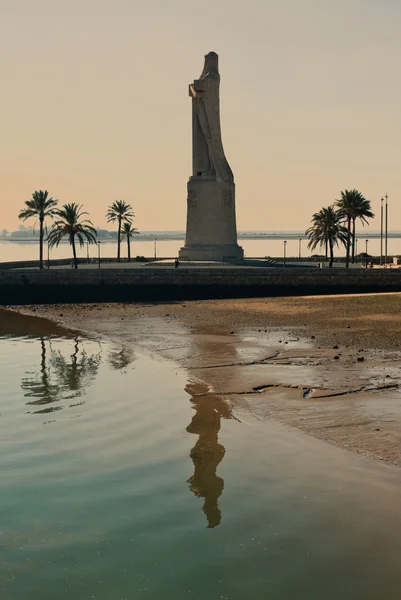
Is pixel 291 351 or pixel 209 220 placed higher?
pixel 209 220

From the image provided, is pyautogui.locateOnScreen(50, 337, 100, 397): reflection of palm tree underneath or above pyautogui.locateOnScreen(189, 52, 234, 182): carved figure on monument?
underneath

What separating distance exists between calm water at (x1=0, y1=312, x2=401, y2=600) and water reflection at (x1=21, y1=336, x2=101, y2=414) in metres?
1.03

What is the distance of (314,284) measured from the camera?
62.4m

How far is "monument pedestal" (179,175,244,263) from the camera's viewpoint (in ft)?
262

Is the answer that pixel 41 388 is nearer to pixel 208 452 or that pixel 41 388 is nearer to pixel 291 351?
pixel 208 452

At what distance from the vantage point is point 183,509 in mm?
13992

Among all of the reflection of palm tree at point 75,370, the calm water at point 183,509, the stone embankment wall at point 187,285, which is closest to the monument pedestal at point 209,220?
the stone embankment wall at point 187,285

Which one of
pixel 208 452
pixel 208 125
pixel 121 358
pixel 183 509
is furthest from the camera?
pixel 208 125

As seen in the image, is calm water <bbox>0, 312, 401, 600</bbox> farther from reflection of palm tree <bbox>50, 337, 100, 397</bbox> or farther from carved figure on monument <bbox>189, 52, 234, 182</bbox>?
carved figure on monument <bbox>189, 52, 234, 182</bbox>

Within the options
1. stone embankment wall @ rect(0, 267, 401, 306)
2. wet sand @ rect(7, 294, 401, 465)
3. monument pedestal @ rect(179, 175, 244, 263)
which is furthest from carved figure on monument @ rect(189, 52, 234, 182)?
wet sand @ rect(7, 294, 401, 465)

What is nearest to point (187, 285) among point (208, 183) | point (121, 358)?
point (208, 183)

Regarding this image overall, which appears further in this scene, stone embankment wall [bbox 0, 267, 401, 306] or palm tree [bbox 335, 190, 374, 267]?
palm tree [bbox 335, 190, 374, 267]

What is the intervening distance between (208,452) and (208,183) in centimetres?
6379

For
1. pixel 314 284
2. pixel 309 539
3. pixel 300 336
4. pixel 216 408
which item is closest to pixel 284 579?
pixel 309 539
